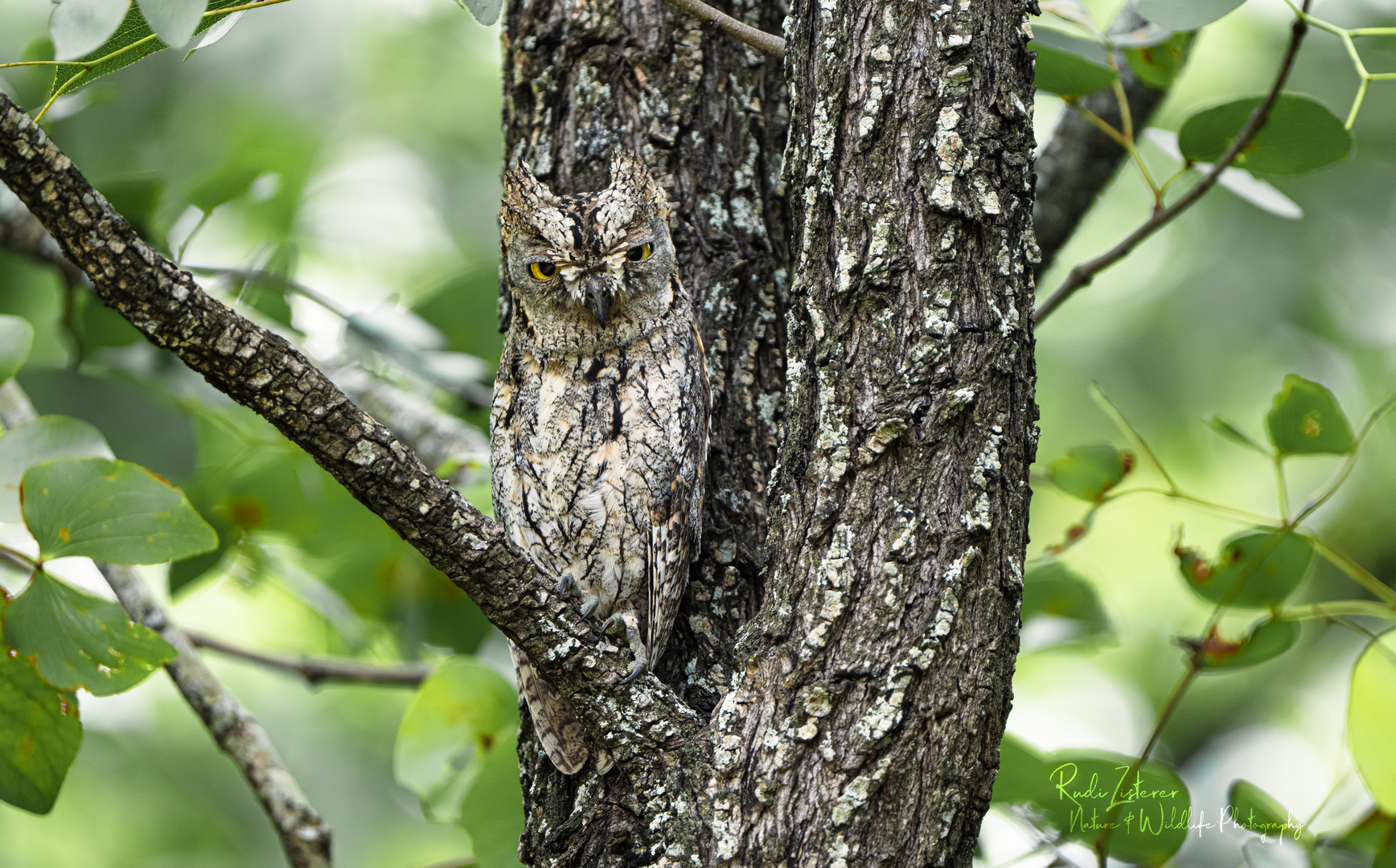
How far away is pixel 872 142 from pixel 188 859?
6385mm

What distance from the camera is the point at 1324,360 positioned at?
18.5ft

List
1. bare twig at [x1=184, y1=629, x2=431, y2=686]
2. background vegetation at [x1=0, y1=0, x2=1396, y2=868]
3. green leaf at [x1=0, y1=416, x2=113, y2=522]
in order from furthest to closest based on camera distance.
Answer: background vegetation at [x1=0, y1=0, x2=1396, y2=868]
bare twig at [x1=184, y1=629, x2=431, y2=686]
green leaf at [x1=0, y1=416, x2=113, y2=522]

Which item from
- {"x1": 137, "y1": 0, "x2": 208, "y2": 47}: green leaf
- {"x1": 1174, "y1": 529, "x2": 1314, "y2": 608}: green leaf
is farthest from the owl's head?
{"x1": 1174, "y1": 529, "x2": 1314, "y2": 608}: green leaf

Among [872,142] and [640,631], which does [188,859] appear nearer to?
[640,631]

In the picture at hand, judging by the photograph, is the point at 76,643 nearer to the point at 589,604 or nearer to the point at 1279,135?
the point at 589,604

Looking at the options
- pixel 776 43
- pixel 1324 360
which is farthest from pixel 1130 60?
pixel 1324 360

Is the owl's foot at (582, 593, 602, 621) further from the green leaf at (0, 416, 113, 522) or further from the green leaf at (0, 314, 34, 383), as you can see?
the green leaf at (0, 314, 34, 383)

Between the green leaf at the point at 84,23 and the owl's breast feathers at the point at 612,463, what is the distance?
41.4 inches

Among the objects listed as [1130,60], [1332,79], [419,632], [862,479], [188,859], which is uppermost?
[1332,79]

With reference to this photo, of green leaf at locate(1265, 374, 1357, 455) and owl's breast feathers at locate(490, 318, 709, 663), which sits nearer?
green leaf at locate(1265, 374, 1357, 455)

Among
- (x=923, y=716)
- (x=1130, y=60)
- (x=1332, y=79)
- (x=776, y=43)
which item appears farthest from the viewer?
(x=1332, y=79)

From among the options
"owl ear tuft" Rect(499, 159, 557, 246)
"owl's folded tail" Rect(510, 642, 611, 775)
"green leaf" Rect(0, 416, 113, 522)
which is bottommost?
"owl's folded tail" Rect(510, 642, 611, 775)

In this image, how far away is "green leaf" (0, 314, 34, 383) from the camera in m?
1.48

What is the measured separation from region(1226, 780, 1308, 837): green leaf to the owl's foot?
1200 mm
